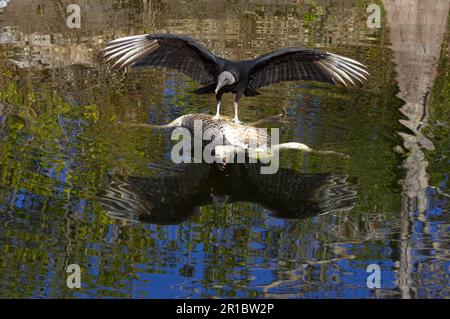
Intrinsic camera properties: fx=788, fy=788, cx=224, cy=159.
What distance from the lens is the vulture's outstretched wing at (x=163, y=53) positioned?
8344mm

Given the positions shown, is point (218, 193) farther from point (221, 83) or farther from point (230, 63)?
point (230, 63)

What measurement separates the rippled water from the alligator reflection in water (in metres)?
0.02

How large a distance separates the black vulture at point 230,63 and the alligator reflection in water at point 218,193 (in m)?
1.24

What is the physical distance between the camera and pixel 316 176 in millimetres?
7352

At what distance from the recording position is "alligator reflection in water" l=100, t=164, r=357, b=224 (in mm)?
6582

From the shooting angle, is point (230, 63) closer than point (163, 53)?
Yes

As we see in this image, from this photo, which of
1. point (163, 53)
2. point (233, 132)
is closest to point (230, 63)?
point (163, 53)

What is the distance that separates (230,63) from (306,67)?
0.82m

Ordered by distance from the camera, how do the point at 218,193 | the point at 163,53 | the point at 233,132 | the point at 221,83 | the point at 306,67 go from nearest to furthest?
1. the point at 218,193
2. the point at 233,132
3. the point at 221,83
4. the point at 306,67
5. the point at 163,53

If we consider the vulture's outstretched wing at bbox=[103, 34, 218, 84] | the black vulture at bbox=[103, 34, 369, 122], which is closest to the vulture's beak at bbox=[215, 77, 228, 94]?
the black vulture at bbox=[103, 34, 369, 122]

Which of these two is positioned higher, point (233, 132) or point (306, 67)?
point (306, 67)

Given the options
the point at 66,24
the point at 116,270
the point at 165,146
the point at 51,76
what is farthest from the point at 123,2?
the point at 116,270

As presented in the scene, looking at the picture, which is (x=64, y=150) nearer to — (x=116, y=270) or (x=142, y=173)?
(x=142, y=173)

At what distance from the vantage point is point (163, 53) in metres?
8.62
